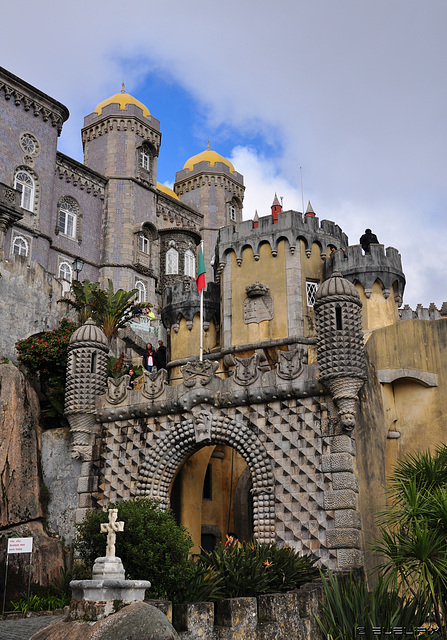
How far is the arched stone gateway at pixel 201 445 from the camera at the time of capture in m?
17.5

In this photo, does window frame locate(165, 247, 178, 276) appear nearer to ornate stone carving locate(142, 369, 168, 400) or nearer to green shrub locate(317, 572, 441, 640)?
ornate stone carving locate(142, 369, 168, 400)

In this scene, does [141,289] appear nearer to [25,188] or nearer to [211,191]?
[25,188]

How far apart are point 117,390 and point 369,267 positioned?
1158cm

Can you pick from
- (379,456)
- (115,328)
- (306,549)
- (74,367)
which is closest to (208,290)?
(115,328)

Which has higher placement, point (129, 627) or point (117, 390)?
point (117, 390)

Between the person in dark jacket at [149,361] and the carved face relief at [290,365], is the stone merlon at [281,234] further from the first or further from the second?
the carved face relief at [290,365]

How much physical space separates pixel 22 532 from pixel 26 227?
2142 cm

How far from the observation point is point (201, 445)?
19.2m

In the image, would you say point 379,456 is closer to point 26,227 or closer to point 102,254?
point 26,227

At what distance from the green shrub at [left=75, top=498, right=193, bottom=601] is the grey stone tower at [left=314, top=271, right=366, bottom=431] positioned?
198 inches

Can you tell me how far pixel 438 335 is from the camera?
20391mm

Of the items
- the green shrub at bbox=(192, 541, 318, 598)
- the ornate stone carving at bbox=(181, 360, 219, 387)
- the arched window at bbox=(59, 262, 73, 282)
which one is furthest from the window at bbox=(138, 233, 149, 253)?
the green shrub at bbox=(192, 541, 318, 598)

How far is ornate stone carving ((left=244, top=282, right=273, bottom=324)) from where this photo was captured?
25.9 m

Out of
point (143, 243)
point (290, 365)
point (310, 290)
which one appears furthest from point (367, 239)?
point (143, 243)
